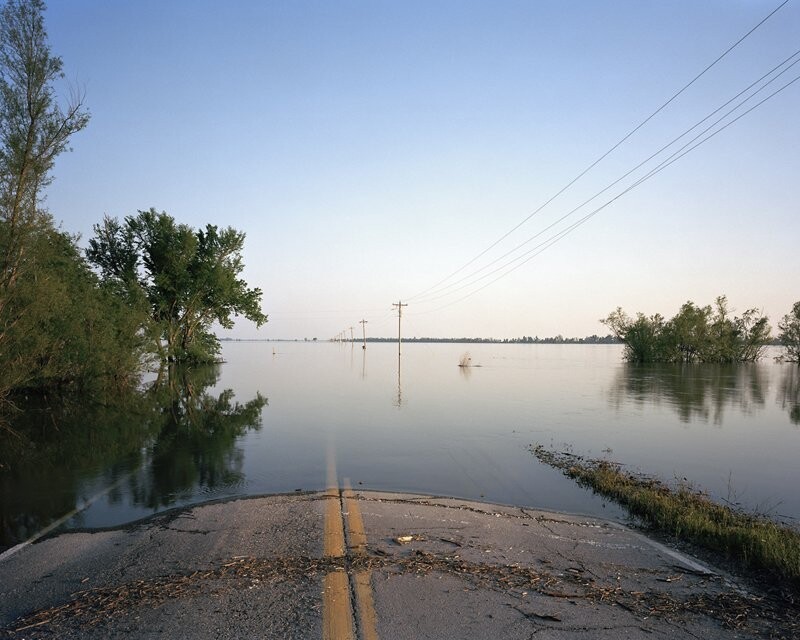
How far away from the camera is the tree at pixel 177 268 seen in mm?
48188

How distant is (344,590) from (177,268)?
48390 mm

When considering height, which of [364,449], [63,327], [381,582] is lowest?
[364,449]

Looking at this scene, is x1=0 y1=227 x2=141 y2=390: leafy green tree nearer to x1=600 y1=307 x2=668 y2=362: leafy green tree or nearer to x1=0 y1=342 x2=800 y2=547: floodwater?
x1=0 y1=342 x2=800 y2=547: floodwater

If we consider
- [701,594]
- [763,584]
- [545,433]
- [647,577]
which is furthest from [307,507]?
[545,433]

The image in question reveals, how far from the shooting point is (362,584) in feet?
15.0

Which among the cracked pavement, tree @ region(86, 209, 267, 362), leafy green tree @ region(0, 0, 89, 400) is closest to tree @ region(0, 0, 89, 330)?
leafy green tree @ region(0, 0, 89, 400)

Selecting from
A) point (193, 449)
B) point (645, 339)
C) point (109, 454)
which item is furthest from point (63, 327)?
point (645, 339)

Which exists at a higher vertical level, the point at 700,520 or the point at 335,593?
the point at 335,593

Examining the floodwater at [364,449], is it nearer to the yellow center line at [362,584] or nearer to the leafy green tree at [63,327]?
the leafy green tree at [63,327]

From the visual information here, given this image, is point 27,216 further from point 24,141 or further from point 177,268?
point 177,268

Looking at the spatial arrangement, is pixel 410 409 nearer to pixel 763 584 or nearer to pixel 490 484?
pixel 490 484

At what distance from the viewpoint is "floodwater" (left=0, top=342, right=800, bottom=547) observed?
8578 mm

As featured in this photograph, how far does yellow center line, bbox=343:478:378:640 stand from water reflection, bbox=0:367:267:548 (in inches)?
120

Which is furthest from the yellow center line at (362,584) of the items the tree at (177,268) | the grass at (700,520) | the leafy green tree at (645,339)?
the leafy green tree at (645,339)
